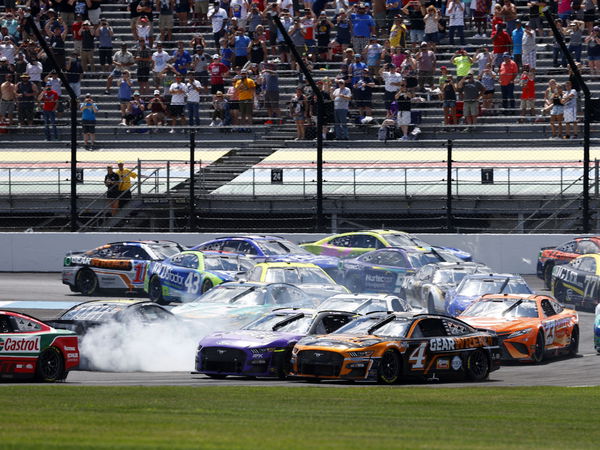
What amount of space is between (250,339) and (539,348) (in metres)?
5.32

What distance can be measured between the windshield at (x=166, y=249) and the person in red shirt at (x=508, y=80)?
10.9m

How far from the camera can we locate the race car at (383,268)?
28.3 metres

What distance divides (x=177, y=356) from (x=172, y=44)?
850 inches

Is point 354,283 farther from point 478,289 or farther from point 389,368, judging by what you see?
point 389,368

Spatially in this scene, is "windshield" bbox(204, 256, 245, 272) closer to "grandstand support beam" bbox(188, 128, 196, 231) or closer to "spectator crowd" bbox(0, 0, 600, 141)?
"grandstand support beam" bbox(188, 128, 196, 231)

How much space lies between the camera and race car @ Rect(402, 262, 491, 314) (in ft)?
84.9

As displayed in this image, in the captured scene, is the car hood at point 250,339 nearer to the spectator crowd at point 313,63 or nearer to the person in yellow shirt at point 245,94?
the spectator crowd at point 313,63

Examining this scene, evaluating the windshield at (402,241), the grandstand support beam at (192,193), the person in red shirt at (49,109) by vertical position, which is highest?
the person in red shirt at (49,109)

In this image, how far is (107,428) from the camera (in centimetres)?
1199

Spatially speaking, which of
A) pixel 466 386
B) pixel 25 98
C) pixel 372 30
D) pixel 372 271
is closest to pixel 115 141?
pixel 25 98

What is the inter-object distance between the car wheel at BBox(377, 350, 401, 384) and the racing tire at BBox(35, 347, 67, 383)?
4.30 metres

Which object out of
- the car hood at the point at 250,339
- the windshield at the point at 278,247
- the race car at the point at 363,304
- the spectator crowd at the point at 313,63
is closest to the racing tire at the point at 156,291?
the windshield at the point at 278,247

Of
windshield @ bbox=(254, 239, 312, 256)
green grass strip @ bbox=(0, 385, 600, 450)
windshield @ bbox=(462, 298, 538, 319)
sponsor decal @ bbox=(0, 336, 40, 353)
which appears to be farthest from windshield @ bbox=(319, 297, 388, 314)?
windshield @ bbox=(254, 239, 312, 256)

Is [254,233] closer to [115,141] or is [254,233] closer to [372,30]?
[115,141]
